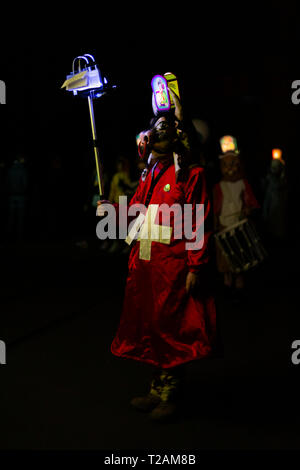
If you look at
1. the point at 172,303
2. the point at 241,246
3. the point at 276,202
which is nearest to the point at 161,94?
the point at 172,303

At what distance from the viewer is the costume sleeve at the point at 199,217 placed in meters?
4.85

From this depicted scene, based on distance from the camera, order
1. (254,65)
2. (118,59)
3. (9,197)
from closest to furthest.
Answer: (9,197), (118,59), (254,65)

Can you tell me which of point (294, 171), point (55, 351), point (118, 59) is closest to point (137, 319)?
point (55, 351)

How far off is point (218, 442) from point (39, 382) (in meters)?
1.86

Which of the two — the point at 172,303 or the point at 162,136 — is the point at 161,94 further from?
the point at 172,303

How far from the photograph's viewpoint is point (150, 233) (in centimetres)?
507

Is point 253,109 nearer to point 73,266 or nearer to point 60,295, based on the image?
point 73,266

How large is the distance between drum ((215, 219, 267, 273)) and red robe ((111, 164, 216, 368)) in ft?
13.1

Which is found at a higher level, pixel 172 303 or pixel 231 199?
pixel 231 199

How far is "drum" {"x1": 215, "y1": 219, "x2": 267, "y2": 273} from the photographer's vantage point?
8.98 m

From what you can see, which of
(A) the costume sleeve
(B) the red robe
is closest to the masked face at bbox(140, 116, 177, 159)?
(B) the red robe

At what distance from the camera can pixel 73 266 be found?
13336 mm

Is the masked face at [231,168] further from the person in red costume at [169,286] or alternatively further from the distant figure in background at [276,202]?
the distant figure in background at [276,202]

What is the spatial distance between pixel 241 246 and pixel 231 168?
3.31 ft
